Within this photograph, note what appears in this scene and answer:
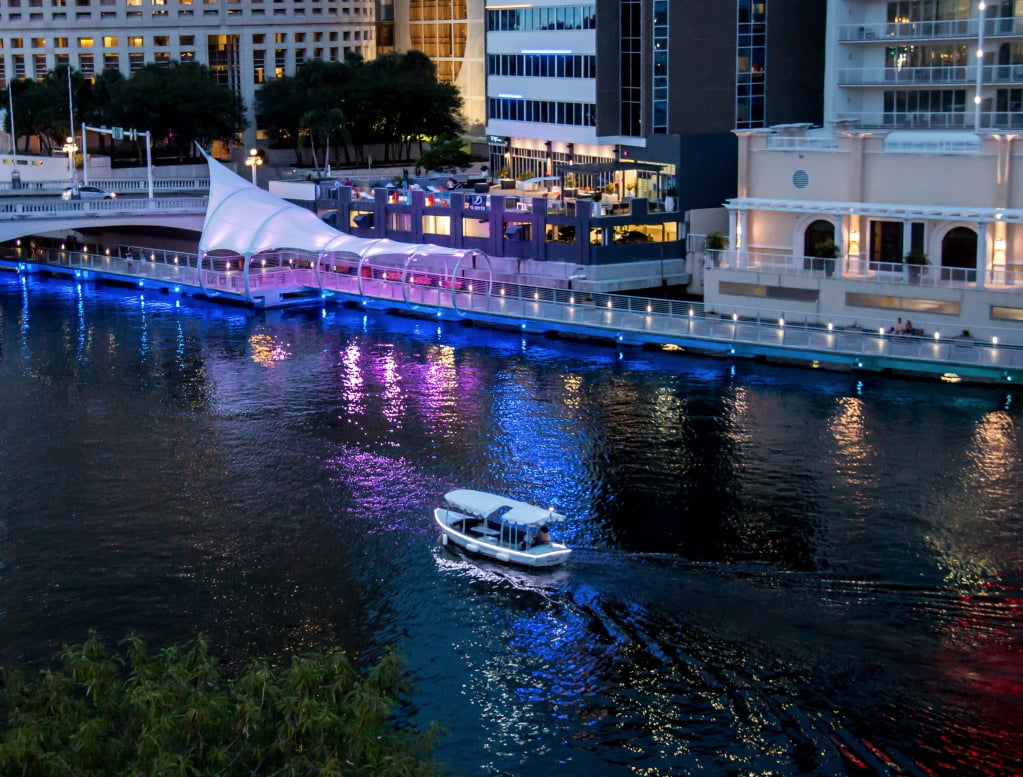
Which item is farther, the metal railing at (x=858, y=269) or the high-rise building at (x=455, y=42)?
the high-rise building at (x=455, y=42)

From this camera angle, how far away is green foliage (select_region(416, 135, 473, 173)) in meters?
98.1

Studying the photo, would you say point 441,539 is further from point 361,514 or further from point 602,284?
point 602,284

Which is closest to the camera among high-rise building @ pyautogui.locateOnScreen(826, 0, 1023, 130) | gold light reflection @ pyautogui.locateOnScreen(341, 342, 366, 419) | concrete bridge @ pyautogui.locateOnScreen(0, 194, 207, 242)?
gold light reflection @ pyautogui.locateOnScreen(341, 342, 366, 419)

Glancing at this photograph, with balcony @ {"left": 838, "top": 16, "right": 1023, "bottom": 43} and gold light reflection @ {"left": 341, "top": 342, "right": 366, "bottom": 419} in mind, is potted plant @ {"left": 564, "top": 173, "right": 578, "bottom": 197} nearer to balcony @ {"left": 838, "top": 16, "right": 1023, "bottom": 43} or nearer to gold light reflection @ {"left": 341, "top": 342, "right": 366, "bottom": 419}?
balcony @ {"left": 838, "top": 16, "right": 1023, "bottom": 43}

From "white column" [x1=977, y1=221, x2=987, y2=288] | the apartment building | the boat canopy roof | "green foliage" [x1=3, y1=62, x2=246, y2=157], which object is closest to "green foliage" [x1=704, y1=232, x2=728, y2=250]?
"white column" [x1=977, y1=221, x2=987, y2=288]

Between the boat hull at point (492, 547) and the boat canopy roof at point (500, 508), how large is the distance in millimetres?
308

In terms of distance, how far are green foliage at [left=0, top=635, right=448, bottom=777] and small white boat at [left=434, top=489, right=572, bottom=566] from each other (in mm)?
15557

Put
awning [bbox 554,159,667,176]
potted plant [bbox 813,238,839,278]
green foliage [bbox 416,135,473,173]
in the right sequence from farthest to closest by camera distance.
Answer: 1. green foliage [bbox 416,135,473,173]
2. awning [bbox 554,159,667,176]
3. potted plant [bbox 813,238,839,278]

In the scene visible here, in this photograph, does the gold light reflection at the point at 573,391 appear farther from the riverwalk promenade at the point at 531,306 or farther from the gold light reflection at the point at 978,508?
the gold light reflection at the point at 978,508

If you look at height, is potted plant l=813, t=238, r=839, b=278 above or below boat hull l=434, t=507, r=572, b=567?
above

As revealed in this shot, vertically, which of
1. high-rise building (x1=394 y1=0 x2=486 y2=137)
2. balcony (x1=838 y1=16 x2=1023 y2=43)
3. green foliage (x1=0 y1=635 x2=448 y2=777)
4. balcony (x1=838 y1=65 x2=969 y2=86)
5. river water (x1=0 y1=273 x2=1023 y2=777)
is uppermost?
high-rise building (x1=394 y1=0 x2=486 y2=137)

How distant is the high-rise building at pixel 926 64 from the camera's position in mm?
70500

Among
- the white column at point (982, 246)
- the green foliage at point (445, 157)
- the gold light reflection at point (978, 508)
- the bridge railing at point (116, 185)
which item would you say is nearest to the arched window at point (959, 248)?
the white column at point (982, 246)

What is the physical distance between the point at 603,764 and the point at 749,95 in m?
56.1
